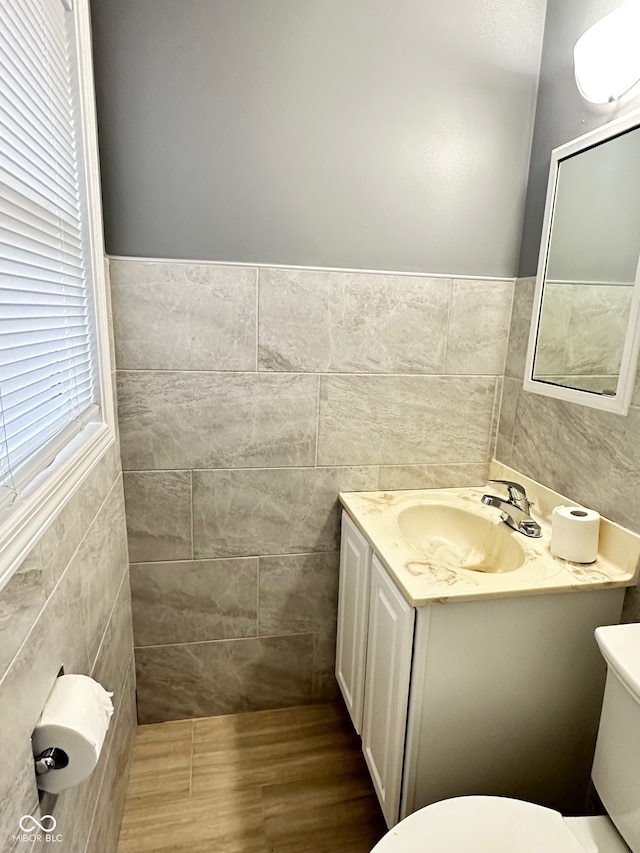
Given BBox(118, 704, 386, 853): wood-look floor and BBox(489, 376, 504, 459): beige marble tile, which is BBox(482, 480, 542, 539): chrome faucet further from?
BBox(118, 704, 386, 853): wood-look floor

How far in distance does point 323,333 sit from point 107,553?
944 mm

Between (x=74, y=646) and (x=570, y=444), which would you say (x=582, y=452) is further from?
(x=74, y=646)

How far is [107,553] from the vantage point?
1332 millimetres

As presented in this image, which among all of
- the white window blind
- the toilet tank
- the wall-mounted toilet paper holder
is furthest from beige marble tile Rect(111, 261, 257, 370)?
the toilet tank

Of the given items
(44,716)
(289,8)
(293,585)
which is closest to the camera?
(44,716)

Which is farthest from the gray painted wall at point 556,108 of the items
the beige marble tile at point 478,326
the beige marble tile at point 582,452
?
the beige marble tile at point 582,452

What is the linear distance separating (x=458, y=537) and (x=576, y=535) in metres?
0.43

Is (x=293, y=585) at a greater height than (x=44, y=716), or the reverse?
(x=44, y=716)

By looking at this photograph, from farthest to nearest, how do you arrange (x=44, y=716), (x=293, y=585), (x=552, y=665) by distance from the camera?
(x=293, y=585)
(x=552, y=665)
(x=44, y=716)

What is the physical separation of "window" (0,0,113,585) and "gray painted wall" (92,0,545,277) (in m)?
0.20

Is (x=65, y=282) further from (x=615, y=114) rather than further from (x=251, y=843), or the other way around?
(x=251, y=843)

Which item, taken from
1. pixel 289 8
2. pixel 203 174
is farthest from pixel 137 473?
pixel 289 8

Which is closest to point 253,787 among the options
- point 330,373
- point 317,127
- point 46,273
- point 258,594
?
point 258,594

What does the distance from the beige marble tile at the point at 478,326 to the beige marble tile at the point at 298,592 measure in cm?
86
